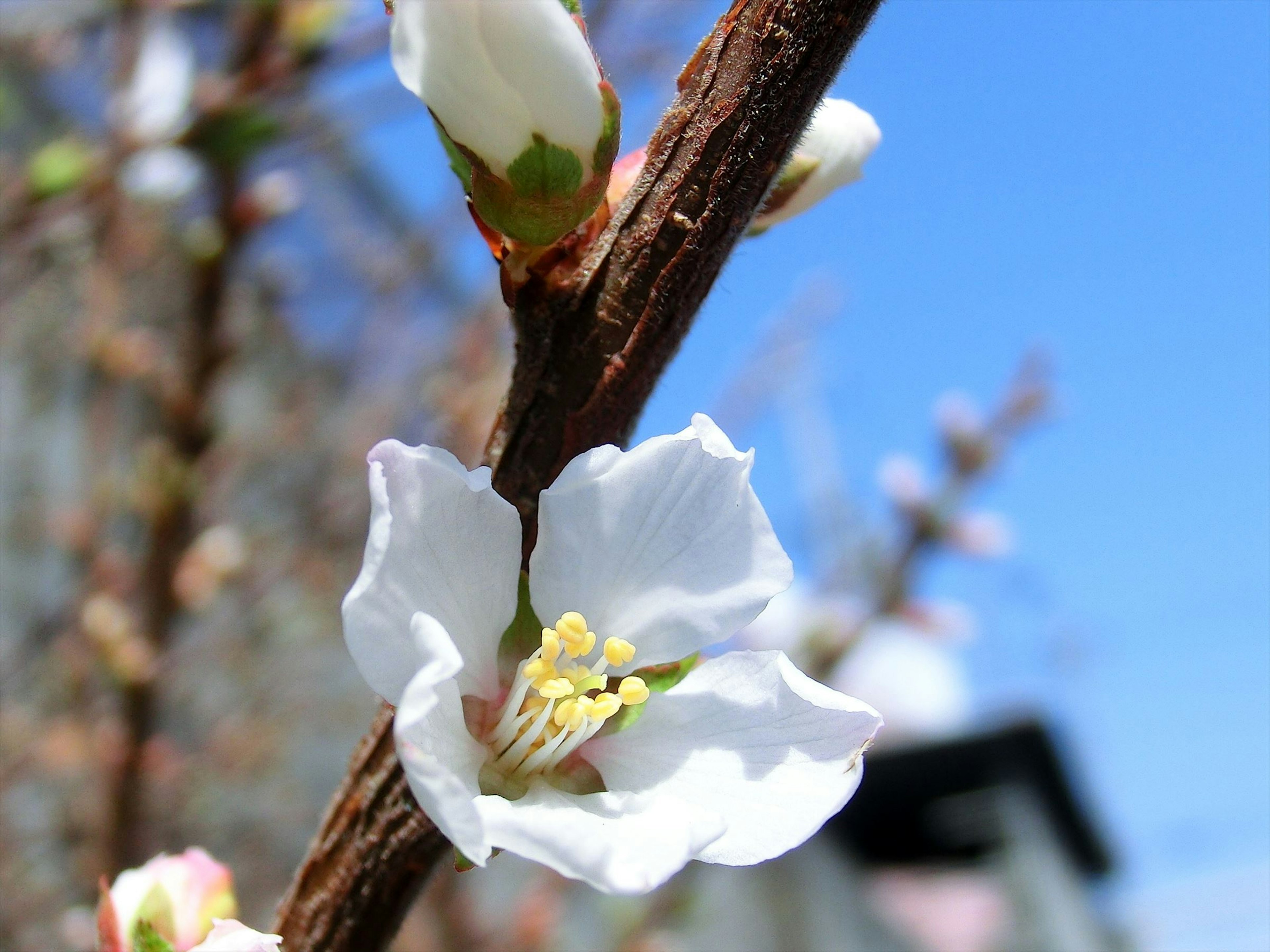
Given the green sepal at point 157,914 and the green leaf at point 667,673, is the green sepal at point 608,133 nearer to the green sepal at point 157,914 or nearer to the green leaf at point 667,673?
the green leaf at point 667,673

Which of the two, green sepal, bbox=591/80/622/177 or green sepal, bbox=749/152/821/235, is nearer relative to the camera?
green sepal, bbox=591/80/622/177

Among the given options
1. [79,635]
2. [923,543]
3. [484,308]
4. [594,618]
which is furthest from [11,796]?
[594,618]

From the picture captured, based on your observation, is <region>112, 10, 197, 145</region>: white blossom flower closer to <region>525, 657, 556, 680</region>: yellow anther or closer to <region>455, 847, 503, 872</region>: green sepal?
<region>525, 657, 556, 680</region>: yellow anther

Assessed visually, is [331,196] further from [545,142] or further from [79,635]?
[545,142]

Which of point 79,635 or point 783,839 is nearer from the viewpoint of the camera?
point 783,839

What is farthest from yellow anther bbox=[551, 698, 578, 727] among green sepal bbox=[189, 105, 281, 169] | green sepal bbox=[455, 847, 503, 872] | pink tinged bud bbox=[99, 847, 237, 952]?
green sepal bbox=[189, 105, 281, 169]

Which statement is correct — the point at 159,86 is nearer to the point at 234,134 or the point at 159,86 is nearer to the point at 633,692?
the point at 234,134
